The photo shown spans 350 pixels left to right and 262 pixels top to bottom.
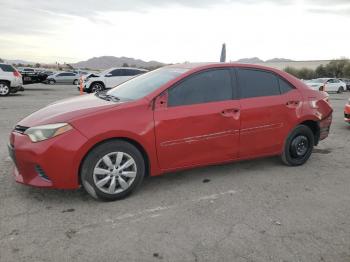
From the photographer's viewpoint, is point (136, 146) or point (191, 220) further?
point (136, 146)

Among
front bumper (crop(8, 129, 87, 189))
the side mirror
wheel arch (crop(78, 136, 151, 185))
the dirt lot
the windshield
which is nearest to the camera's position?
the dirt lot

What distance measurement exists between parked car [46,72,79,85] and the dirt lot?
97.6 ft

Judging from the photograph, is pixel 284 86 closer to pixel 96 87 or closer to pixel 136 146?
pixel 136 146

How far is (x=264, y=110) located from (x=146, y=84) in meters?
1.63

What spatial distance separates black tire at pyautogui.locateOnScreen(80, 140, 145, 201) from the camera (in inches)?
153

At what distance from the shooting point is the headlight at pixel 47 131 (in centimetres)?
382

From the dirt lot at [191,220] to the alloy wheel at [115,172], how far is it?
0.61 feet

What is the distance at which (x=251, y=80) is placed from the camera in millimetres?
4980

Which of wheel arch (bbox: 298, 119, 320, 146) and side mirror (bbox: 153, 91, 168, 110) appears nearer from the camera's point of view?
side mirror (bbox: 153, 91, 168, 110)

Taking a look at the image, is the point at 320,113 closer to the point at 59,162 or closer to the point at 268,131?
the point at 268,131

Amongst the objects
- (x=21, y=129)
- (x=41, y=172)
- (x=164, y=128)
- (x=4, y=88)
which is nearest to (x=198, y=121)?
(x=164, y=128)

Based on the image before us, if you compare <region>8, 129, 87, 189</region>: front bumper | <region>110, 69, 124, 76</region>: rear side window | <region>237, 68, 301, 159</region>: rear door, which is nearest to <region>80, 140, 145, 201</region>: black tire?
<region>8, 129, 87, 189</region>: front bumper

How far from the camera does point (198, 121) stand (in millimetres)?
4379

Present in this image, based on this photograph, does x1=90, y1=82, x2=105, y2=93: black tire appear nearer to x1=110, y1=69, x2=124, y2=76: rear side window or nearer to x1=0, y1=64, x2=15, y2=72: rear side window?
x1=110, y1=69, x2=124, y2=76: rear side window
